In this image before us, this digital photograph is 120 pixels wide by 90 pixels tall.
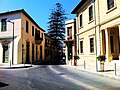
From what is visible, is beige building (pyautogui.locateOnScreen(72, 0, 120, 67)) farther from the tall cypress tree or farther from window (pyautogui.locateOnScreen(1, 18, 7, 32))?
the tall cypress tree

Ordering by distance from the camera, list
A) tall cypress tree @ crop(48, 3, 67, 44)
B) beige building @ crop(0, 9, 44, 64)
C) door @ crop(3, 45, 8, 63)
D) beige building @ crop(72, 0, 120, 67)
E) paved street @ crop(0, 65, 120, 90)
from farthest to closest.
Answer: tall cypress tree @ crop(48, 3, 67, 44), door @ crop(3, 45, 8, 63), beige building @ crop(0, 9, 44, 64), beige building @ crop(72, 0, 120, 67), paved street @ crop(0, 65, 120, 90)

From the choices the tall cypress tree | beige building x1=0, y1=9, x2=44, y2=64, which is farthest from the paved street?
the tall cypress tree

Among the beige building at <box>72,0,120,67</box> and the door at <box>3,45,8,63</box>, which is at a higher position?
the beige building at <box>72,0,120,67</box>

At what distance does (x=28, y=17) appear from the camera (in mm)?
34906

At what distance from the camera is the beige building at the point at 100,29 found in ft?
63.0

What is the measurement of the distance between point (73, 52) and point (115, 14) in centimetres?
1715

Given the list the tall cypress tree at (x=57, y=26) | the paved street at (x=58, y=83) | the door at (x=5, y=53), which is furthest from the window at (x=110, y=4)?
the tall cypress tree at (x=57, y=26)

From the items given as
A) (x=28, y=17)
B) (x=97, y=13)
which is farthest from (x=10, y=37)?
(x=97, y=13)

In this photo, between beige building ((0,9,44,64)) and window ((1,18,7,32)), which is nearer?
beige building ((0,9,44,64))

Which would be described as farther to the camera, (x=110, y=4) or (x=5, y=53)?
(x=5, y=53)

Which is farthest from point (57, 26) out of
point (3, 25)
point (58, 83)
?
point (58, 83)

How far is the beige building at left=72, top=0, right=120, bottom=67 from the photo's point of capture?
19.2 metres

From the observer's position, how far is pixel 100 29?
70.4 ft

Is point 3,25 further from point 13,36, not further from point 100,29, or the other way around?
point 100,29
